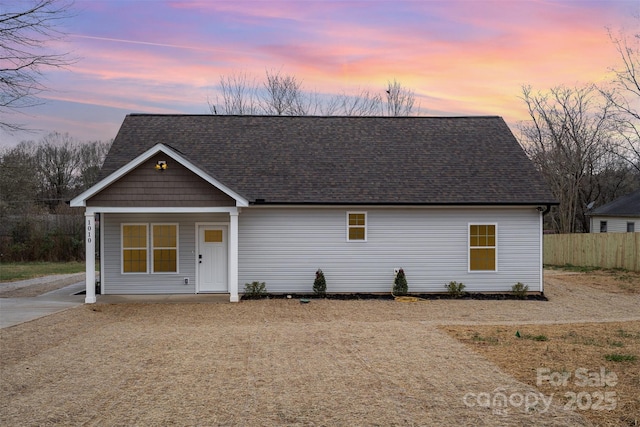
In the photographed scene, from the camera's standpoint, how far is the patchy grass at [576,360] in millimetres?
7246

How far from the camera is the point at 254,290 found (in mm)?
18094

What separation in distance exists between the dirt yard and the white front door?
3.29 m

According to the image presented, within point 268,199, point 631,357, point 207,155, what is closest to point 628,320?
point 631,357

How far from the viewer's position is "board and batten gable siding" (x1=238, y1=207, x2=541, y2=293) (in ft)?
60.4

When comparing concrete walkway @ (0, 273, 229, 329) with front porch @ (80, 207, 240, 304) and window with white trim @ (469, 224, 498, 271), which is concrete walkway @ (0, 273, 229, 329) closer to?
front porch @ (80, 207, 240, 304)

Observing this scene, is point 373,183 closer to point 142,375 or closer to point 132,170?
point 132,170

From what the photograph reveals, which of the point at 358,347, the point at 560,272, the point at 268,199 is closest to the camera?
the point at 358,347

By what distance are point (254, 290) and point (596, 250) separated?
19136 millimetres

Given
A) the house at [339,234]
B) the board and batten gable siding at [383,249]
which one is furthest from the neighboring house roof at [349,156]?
the board and batten gable siding at [383,249]

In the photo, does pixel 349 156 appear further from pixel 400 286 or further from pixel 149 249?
pixel 149 249

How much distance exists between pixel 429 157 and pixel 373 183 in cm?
262

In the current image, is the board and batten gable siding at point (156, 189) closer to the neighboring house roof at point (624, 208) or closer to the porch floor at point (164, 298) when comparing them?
the porch floor at point (164, 298)

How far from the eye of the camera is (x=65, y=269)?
29172mm

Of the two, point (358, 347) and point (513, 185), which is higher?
point (513, 185)
